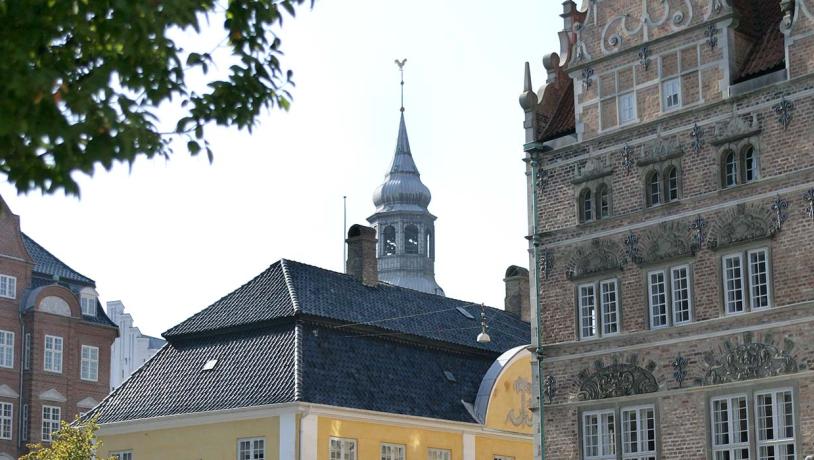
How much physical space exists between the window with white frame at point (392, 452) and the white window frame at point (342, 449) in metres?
1.24

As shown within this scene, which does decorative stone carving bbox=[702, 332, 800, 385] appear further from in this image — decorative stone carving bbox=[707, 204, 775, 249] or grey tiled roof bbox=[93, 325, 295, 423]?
grey tiled roof bbox=[93, 325, 295, 423]

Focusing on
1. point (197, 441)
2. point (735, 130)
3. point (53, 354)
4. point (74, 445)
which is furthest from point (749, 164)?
point (53, 354)

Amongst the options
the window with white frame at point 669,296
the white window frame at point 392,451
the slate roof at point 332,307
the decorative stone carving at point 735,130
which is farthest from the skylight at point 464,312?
the decorative stone carving at point 735,130

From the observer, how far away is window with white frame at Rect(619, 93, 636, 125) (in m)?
33.0

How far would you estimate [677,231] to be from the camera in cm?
3172

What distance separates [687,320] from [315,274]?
18894 mm

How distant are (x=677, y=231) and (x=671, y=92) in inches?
124

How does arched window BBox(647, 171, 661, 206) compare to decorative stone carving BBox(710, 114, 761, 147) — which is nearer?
decorative stone carving BBox(710, 114, 761, 147)

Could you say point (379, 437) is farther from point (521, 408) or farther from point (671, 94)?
point (671, 94)

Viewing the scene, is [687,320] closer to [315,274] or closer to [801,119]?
[801,119]

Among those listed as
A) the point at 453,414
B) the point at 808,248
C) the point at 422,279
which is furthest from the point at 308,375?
the point at 422,279

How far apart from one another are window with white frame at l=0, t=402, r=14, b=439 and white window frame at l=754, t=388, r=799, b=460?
1685 inches

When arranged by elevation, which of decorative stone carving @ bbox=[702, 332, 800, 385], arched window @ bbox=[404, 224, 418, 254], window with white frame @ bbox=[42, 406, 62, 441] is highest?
arched window @ bbox=[404, 224, 418, 254]

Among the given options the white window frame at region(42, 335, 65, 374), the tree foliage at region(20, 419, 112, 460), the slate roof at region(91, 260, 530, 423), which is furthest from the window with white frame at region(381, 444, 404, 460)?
the white window frame at region(42, 335, 65, 374)
